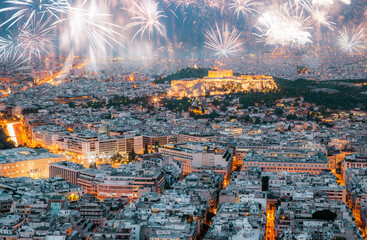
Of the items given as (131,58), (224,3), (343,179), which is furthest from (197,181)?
(131,58)

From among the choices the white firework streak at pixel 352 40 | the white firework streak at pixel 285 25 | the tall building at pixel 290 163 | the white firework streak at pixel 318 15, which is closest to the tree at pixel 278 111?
the white firework streak at pixel 318 15

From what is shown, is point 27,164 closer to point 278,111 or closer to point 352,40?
point 278,111

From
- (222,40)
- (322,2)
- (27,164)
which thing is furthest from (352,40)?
(27,164)

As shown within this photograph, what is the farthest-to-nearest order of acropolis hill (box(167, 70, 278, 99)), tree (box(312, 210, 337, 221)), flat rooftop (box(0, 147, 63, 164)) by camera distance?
acropolis hill (box(167, 70, 278, 99)) → flat rooftop (box(0, 147, 63, 164)) → tree (box(312, 210, 337, 221))

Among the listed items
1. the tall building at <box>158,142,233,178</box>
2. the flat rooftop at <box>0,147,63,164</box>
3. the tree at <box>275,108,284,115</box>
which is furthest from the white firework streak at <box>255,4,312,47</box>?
the flat rooftop at <box>0,147,63,164</box>

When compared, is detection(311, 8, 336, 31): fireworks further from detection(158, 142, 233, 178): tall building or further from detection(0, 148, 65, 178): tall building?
detection(0, 148, 65, 178): tall building

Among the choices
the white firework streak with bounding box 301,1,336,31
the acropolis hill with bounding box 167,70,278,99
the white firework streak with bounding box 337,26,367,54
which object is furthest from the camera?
the white firework streak with bounding box 337,26,367,54
